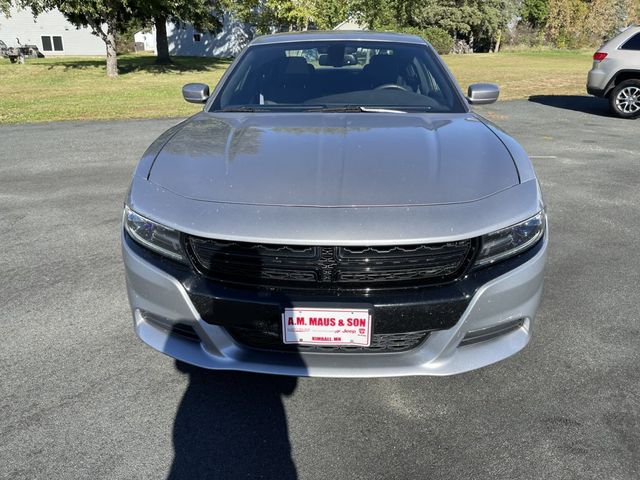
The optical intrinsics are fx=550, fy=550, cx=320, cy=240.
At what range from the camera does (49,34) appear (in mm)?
48188

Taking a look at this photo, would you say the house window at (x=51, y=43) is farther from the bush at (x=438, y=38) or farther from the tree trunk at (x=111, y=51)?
the tree trunk at (x=111, y=51)

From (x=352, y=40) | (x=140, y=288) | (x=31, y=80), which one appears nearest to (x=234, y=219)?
(x=140, y=288)

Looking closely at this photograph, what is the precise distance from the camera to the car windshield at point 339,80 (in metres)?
3.52

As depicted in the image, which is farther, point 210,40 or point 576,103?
point 210,40

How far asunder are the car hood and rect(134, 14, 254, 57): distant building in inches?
1612

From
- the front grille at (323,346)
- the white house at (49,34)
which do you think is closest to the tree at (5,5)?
the front grille at (323,346)

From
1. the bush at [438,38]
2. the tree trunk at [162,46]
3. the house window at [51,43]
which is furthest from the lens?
the house window at [51,43]

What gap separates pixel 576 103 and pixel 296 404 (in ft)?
45.7

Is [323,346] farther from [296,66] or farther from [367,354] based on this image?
[296,66]

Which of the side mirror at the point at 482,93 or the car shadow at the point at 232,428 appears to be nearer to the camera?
the car shadow at the point at 232,428

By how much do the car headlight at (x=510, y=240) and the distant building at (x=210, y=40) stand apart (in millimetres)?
41871

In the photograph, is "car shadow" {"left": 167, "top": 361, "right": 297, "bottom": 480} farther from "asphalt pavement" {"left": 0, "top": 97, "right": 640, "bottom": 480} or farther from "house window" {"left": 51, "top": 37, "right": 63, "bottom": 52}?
"house window" {"left": 51, "top": 37, "right": 63, "bottom": 52}

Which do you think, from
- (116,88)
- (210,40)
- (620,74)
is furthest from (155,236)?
(210,40)

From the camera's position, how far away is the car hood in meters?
2.25
